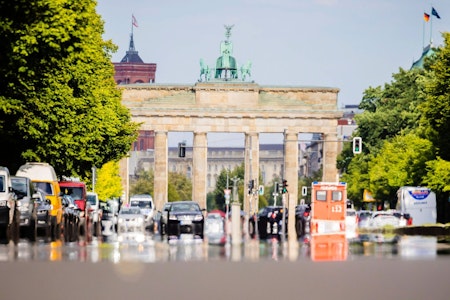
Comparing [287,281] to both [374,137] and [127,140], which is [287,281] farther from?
[374,137]

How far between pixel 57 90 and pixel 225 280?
1473 inches

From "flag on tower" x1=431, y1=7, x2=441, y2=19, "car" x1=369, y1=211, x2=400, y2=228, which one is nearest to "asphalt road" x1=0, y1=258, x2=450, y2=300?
"car" x1=369, y1=211, x2=400, y2=228

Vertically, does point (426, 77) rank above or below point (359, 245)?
above

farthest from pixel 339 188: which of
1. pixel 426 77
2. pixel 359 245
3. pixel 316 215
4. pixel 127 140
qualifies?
pixel 426 77

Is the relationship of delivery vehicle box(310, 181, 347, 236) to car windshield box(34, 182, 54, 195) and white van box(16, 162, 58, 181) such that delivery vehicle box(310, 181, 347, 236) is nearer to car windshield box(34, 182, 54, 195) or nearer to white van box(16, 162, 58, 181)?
white van box(16, 162, 58, 181)

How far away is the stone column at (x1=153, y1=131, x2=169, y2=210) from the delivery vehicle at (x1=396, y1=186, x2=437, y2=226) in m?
73.6

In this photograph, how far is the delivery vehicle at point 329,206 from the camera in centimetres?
6881

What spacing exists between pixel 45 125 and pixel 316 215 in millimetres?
18755

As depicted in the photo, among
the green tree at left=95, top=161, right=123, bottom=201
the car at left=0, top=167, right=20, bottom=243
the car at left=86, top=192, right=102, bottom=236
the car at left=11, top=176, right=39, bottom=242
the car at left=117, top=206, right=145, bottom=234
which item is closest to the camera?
the car at left=0, top=167, right=20, bottom=243

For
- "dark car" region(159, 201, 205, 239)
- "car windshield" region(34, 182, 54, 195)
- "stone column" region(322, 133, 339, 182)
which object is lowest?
"dark car" region(159, 201, 205, 239)

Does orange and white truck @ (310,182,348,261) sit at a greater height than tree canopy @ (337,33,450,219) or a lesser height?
lesser

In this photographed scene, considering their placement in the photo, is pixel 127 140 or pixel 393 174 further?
pixel 393 174

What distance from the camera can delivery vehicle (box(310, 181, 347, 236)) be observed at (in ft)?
226

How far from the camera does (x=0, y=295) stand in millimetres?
21531
